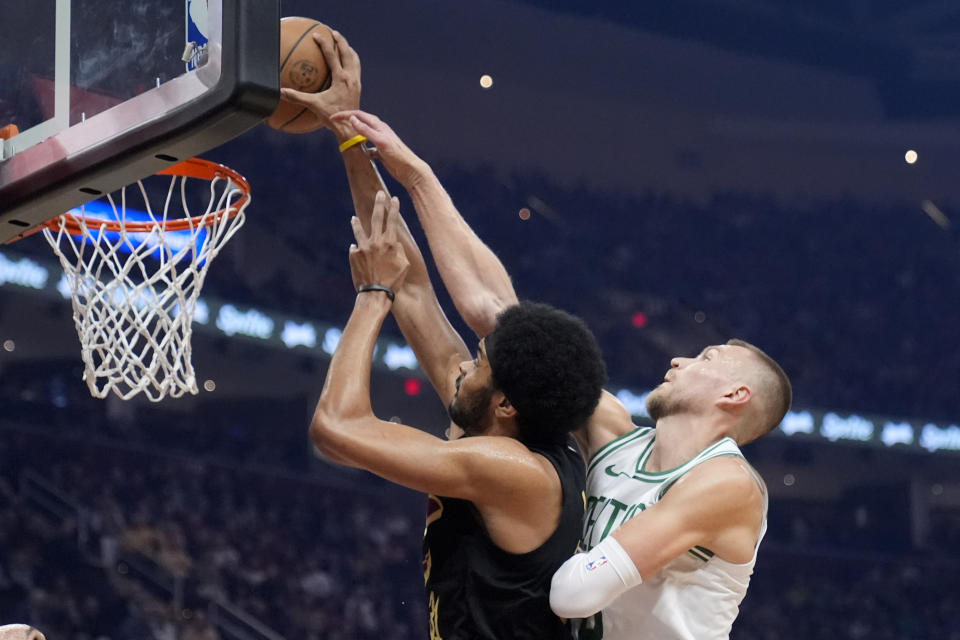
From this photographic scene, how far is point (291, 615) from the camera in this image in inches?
443

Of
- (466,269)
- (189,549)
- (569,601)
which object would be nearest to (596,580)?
(569,601)

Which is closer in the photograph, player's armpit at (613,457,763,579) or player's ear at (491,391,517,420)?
player's armpit at (613,457,763,579)

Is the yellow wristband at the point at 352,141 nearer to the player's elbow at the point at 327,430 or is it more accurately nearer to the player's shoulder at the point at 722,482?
the player's elbow at the point at 327,430

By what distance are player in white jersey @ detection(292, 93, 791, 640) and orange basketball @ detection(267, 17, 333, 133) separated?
0.40 feet

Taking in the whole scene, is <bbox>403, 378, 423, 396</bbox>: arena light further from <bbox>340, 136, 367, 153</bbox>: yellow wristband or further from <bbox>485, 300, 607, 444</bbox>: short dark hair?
<bbox>485, 300, 607, 444</bbox>: short dark hair

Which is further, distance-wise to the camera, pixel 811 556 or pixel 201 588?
pixel 811 556

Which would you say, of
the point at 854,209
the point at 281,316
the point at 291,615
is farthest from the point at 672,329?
the point at 291,615

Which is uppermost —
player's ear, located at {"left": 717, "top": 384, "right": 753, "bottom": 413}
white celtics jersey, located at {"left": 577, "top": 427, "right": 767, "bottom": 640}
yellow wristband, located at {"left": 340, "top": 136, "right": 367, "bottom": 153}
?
yellow wristband, located at {"left": 340, "top": 136, "right": 367, "bottom": 153}

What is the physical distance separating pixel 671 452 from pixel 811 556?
42.6 ft

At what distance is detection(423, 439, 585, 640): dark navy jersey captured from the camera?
2.55 metres

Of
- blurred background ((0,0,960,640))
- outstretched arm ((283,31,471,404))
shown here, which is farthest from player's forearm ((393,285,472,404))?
blurred background ((0,0,960,640))

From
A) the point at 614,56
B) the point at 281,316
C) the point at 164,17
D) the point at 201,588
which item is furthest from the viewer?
the point at 614,56

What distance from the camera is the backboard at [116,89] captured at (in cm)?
221

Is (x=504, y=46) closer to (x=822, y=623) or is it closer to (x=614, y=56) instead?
(x=614, y=56)
